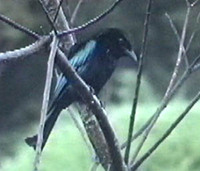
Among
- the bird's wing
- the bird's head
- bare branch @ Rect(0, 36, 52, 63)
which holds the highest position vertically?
bare branch @ Rect(0, 36, 52, 63)

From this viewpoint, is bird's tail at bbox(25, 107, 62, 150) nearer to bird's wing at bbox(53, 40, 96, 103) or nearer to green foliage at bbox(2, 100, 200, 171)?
bird's wing at bbox(53, 40, 96, 103)

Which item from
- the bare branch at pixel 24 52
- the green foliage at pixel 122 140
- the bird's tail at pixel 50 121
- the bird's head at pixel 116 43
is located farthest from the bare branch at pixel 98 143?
the green foliage at pixel 122 140

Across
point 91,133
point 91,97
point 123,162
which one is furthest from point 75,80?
point 91,133

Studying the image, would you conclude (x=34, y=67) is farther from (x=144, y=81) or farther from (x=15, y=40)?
(x=144, y=81)

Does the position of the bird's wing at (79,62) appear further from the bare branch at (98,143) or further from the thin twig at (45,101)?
the thin twig at (45,101)

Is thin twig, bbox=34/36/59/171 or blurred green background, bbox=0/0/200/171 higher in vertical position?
thin twig, bbox=34/36/59/171

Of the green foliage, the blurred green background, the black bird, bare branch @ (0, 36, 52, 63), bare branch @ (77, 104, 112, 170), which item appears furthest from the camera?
the blurred green background

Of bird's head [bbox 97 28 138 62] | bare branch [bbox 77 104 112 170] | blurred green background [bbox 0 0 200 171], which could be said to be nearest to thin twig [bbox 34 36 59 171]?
bare branch [bbox 77 104 112 170]
